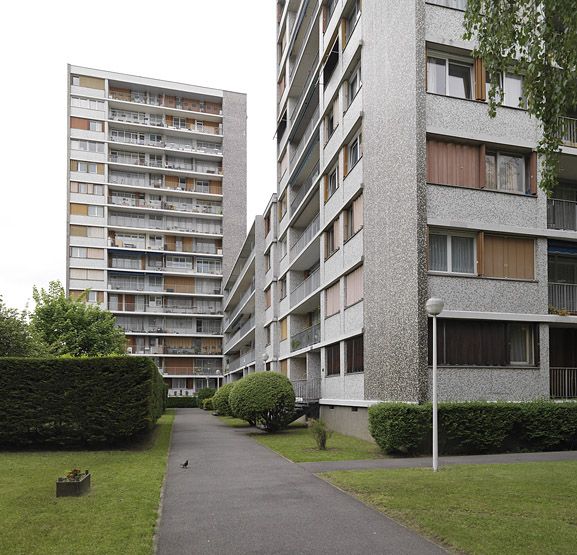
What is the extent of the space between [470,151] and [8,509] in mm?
15154

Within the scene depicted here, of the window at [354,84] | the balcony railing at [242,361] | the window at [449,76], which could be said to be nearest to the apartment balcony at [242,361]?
the balcony railing at [242,361]

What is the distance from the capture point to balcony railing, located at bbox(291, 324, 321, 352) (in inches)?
1190

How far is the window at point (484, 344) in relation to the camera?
17750 mm

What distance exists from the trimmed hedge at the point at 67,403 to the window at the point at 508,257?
1081 centimetres

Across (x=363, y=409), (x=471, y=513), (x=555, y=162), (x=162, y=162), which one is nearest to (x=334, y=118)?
(x=363, y=409)

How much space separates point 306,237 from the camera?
33000mm

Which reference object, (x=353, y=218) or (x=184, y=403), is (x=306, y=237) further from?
(x=184, y=403)

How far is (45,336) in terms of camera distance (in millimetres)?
42438

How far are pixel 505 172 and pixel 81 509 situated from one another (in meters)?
15.2

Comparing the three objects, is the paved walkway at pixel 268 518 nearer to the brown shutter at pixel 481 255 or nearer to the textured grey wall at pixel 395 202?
the textured grey wall at pixel 395 202

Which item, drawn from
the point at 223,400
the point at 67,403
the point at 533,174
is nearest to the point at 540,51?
the point at 533,174

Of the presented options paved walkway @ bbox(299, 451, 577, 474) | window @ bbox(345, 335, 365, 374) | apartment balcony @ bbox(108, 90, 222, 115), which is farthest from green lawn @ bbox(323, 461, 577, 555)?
apartment balcony @ bbox(108, 90, 222, 115)

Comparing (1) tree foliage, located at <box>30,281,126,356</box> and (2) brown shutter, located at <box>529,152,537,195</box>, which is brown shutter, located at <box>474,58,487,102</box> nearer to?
(2) brown shutter, located at <box>529,152,537,195</box>

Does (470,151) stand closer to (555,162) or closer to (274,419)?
(555,162)
